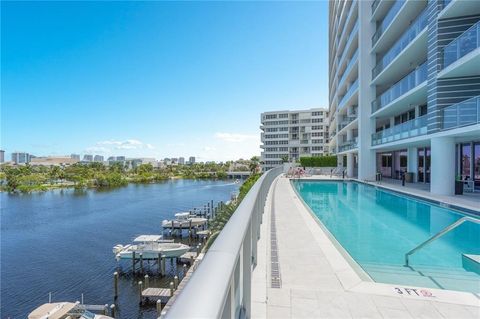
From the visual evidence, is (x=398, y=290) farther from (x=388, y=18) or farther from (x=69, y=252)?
(x=69, y=252)

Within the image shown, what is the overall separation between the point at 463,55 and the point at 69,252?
29450mm

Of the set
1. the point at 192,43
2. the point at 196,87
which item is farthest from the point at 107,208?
the point at 192,43

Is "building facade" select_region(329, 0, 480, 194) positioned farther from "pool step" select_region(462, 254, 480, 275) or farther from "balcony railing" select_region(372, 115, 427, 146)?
"pool step" select_region(462, 254, 480, 275)

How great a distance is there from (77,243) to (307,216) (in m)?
24.6

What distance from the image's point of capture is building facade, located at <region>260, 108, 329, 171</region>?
73.4 m

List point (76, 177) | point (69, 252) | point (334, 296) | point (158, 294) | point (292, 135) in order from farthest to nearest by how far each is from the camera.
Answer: point (76, 177) → point (292, 135) → point (69, 252) → point (158, 294) → point (334, 296)

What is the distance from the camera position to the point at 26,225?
31.5 m

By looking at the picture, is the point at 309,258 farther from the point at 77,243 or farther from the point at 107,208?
the point at 107,208

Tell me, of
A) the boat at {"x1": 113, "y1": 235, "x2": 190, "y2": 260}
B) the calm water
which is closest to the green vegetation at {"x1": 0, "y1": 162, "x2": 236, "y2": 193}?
the calm water

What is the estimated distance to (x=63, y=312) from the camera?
12453 mm

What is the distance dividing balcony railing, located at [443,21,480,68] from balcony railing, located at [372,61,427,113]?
75.8 inches

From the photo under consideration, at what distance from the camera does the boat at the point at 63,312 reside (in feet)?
39.6

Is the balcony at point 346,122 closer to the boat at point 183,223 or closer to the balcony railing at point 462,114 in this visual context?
the balcony railing at point 462,114

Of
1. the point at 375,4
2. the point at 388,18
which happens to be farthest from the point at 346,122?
the point at 388,18
